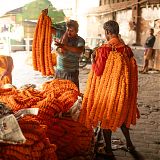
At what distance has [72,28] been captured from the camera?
6004 mm

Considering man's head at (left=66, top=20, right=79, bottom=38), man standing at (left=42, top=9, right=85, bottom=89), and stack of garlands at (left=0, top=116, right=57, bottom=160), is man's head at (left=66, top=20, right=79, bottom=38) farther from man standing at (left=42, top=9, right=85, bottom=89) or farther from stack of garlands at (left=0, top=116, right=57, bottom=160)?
stack of garlands at (left=0, top=116, right=57, bottom=160)

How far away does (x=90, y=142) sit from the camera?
16.2 feet

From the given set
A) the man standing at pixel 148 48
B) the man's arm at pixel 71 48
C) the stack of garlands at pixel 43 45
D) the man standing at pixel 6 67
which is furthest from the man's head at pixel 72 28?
the man standing at pixel 148 48

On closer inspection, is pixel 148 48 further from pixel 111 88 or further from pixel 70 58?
pixel 111 88

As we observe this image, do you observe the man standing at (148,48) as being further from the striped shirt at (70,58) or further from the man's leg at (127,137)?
the man's leg at (127,137)

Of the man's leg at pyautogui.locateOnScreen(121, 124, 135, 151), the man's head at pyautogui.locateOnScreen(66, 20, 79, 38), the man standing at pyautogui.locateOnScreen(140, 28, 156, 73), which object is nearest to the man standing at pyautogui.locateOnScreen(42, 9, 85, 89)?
the man's head at pyautogui.locateOnScreen(66, 20, 79, 38)

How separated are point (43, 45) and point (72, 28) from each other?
680 millimetres

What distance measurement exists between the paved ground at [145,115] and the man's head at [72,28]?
2.03 metres

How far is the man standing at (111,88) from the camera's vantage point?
4555 mm

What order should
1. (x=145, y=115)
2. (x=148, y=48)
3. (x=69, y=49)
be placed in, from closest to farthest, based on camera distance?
(x=69, y=49) < (x=145, y=115) < (x=148, y=48)

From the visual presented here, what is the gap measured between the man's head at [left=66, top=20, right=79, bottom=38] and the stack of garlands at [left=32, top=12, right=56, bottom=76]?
456mm

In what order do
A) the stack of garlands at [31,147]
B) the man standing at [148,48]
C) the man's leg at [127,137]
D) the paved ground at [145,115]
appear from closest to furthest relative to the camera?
the stack of garlands at [31,147]
the man's leg at [127,137]
the paved ground at [145,115]
the man standing at [148,48]

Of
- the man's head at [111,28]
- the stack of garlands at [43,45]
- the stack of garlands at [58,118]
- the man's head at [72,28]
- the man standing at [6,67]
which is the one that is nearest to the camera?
the stack of garlands at [58,118]

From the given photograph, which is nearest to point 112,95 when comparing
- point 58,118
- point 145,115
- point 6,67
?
point 58,118
